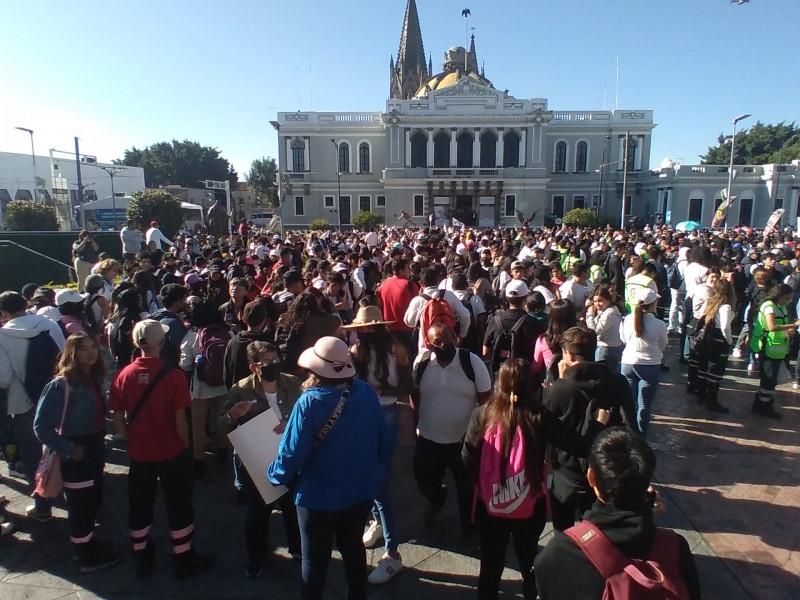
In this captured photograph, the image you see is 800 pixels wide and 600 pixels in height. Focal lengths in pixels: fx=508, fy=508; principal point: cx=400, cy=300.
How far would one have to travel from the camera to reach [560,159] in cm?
4956

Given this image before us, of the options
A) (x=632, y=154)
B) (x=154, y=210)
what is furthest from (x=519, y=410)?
(x=632, y=154)

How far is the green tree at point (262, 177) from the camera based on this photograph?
69312 millimetres

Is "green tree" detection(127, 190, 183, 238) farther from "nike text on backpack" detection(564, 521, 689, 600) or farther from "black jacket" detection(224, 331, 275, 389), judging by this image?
"nike text on backpack" detection(564, 521, 689, 600)

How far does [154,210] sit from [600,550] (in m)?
23.4

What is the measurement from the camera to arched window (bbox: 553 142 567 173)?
49.3 m

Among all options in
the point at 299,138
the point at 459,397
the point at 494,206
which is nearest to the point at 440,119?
the point at 494,206

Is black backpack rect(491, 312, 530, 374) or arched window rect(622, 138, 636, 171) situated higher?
arched window rect(622, 138, 636, 171)

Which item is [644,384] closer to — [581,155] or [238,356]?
[238,356]

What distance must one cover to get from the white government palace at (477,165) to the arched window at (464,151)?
0.10 meters

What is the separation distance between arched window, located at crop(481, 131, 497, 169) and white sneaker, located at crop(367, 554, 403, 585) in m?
47.7

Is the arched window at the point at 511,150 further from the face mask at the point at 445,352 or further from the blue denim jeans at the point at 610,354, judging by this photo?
the face mask at the point at 445,352

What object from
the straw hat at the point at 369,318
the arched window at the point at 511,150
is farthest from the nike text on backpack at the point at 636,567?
the arched window at the point at 511,150

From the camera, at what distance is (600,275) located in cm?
822

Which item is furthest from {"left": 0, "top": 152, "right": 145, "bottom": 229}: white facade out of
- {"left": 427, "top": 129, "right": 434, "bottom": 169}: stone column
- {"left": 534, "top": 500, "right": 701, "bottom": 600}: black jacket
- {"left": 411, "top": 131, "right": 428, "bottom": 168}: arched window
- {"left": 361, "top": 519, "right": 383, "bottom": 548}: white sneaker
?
{"left": 534, "top": 500, "right": 701, "bottom": 600}: black jacket
